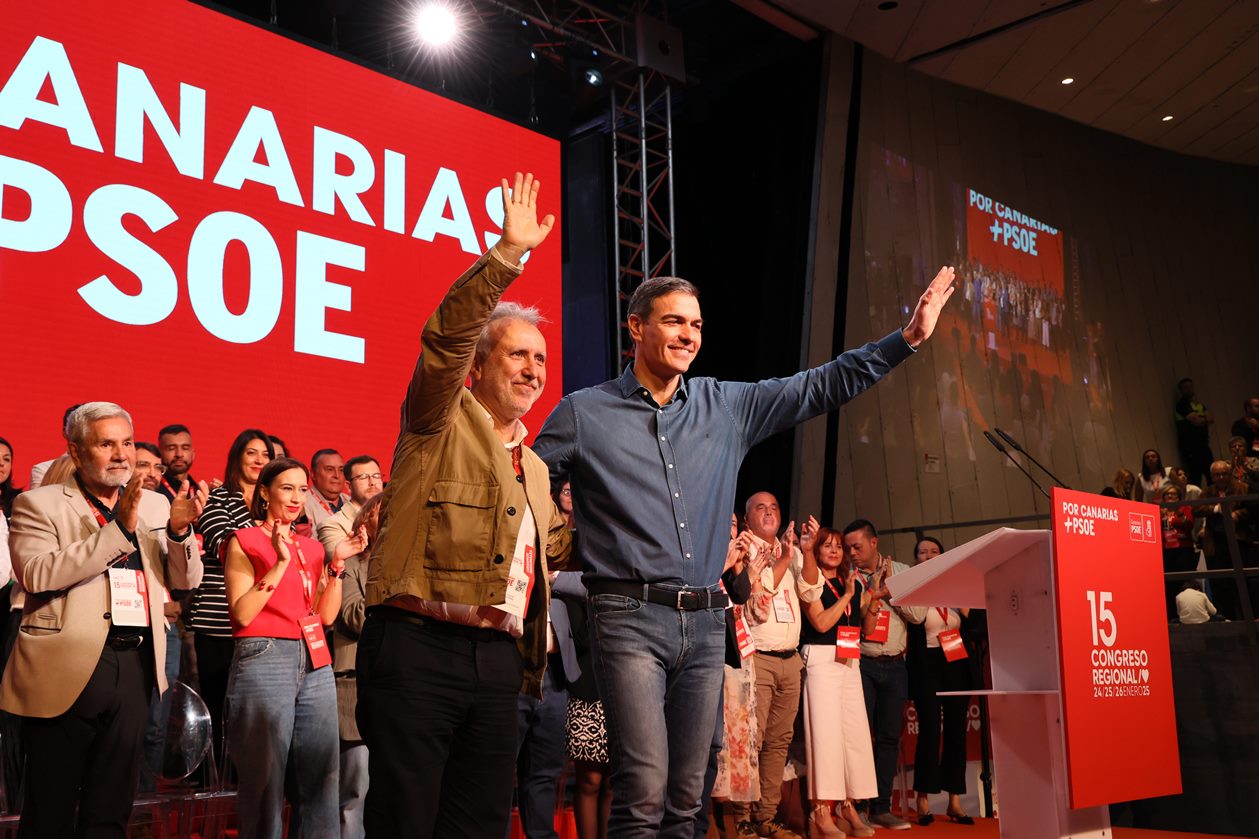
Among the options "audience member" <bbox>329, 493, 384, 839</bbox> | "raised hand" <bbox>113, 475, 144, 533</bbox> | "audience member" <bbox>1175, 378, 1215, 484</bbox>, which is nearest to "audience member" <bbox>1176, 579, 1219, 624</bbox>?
"audience member" <bbox>329, 493, 384, 839</bbox>

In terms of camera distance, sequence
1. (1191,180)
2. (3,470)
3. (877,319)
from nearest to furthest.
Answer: (3,470)
(877,319)
(1191,180)

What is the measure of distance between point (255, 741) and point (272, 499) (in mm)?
751

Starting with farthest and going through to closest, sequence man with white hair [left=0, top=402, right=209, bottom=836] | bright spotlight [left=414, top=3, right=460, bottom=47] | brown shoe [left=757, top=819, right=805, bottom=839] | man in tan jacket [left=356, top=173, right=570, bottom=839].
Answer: bright spotlight [left=414, top=3, right=460, bottom=47] < brown shoe [left=757, top=819, right=805, bottom=839] < man with white hair [left=0, top=402, right=209, bottom=836] < man in tan jacket [left=356, top=173, right=570, bottom=839]

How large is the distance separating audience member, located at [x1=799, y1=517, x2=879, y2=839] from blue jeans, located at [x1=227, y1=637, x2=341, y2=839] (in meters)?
2.43

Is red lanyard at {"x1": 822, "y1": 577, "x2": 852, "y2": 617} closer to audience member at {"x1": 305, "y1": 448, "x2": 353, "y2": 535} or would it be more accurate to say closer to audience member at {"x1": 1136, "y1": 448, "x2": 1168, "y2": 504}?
audience member at {"x1": 305, "y1": 448, "x2": 353, "y2": 535}

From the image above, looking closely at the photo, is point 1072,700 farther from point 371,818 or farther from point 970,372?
point 970,372

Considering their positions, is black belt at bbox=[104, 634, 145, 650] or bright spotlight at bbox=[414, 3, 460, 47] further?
bright spotlight at bbox=[414, 3, 460, 47]

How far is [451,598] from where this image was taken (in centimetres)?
187

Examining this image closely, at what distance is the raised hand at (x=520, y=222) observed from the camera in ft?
6.23

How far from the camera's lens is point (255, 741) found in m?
3.47

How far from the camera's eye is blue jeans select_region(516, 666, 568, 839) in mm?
3910

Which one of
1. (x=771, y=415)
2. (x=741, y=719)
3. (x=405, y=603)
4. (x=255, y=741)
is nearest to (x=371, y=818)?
(x=405, y=603)

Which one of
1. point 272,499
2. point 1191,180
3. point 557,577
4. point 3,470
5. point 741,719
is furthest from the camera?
point 1191,180

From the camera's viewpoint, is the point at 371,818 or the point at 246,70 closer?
the point at 371,818
